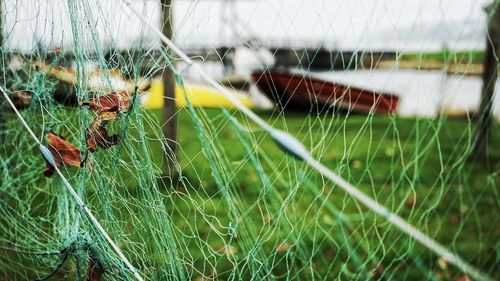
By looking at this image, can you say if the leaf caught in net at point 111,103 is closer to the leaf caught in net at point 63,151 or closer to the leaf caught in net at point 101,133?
the leaf caught in net at point 101,133

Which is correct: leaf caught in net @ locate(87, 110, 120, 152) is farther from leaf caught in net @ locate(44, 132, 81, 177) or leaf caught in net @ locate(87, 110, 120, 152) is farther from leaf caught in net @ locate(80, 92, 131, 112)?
leaf caught in net @ locate(44, 132, 81, 177)

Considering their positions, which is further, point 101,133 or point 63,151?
point 63,151

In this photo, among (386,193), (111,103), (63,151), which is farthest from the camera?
(386,193)

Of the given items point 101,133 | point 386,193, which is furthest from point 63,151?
point 386,193

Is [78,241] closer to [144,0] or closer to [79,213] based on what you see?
[79,213]

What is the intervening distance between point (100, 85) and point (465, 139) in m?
5.13

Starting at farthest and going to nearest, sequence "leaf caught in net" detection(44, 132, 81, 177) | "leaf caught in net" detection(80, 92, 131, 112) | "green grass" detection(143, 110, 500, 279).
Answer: "green grass" detection(143, 110, 500, 279) < "leaf caught in net" detection(44, 132, 81, 177) < "leaf caught in net" detection(80, 92, 131, 112)

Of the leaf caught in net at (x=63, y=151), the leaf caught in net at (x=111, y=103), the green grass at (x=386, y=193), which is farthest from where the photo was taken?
the green grass at (x=386, y=193)

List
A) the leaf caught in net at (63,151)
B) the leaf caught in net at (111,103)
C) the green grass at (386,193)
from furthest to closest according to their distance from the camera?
the green grass at (386,193) → the leaf caught in net at (63,151) → the leaf caught in net at (111,103)

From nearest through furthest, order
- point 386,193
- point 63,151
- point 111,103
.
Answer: point 111,103 < point 63,151 < point 386,193

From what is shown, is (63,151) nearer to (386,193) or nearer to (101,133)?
(101,133)

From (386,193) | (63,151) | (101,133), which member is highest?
(101,133)

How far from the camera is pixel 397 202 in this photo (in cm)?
421

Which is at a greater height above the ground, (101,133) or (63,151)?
(101,133)
